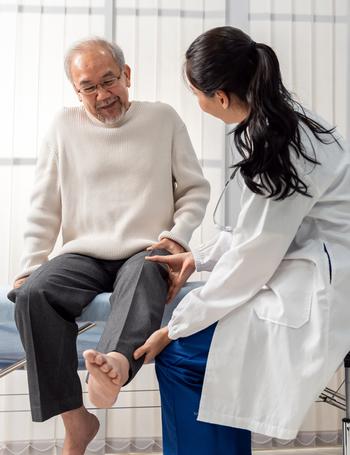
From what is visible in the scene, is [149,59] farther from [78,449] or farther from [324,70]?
[78,449]

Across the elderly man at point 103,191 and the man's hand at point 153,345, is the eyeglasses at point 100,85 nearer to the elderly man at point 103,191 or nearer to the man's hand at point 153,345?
the elderly man at point 103,191

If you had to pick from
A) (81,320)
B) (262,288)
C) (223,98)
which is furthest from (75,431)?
(223,98)

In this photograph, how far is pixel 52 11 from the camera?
10.9 ft

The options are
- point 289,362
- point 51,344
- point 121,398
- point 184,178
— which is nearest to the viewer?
point 289,362

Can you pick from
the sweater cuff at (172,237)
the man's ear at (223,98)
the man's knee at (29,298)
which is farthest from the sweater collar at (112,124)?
the man's ear at (223,98)

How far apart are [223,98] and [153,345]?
2.01ft

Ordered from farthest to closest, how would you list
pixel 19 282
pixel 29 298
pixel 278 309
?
1. pixel 19 282
2. pixel 29 298
3. pixel 278 309

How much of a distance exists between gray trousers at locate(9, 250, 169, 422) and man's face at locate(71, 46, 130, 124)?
60 cm

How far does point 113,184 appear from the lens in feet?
8.09

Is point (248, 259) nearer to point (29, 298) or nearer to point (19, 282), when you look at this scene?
point (29, 298)

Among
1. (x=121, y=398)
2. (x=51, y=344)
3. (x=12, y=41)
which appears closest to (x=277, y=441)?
(x=121, y=398)

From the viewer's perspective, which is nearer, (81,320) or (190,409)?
(190,409)

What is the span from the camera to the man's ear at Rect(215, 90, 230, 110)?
173cm

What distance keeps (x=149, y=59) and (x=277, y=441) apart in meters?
1.83
